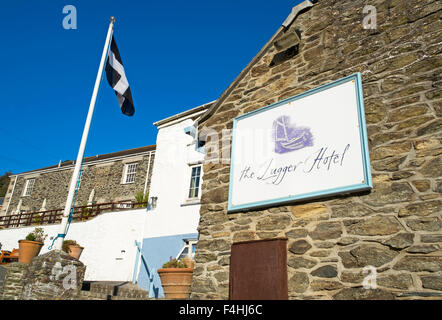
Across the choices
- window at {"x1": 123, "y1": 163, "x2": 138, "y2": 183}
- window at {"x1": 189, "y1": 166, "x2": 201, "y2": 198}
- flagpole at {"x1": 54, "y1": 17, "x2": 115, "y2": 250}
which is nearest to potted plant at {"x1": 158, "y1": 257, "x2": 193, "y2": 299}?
flagpole at {"x1": 54, "y1": 17, "x2": 115, "y2": 250}

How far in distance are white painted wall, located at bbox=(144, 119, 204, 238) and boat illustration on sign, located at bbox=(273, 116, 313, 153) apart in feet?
23.1

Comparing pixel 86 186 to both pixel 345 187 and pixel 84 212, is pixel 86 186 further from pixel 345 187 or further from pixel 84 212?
pixel 345 187

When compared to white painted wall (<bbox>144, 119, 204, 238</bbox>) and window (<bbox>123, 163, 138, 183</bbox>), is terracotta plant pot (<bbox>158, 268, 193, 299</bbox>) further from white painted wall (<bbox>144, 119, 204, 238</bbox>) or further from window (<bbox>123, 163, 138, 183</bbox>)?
window (<bbox>123, 163, 138, 183</bbox>)

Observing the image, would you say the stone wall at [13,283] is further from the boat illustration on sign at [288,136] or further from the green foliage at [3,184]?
the green foliage at [3,184]

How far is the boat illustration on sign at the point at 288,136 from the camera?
15.5 ft

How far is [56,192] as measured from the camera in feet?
75.2

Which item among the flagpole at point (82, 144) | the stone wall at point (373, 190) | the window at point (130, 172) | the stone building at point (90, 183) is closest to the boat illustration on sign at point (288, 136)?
the stone wall at point (373, 190)

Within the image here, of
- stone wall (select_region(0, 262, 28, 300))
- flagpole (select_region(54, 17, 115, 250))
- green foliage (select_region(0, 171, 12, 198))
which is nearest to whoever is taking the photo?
flagpole (select_region(54, 17, 115, 250))

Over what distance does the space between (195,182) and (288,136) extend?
796 cm

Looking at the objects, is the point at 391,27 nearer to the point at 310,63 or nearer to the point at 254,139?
the point at 310,63

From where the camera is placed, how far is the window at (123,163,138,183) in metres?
19.6

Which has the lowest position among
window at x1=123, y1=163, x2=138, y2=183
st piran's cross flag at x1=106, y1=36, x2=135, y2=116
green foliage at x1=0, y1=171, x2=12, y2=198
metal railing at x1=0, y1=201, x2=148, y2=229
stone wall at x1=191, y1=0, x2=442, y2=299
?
stone wall at x1=191, y1=0, x2=442, y2=299
